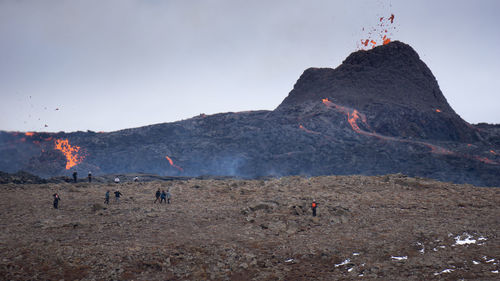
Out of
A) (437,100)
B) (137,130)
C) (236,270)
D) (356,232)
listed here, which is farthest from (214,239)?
(437,100)

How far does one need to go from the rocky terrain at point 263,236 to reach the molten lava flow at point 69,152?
6331 cm

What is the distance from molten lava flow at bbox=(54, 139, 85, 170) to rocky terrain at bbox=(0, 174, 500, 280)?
63.3 metres

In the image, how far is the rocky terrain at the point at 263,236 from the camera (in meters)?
14.0

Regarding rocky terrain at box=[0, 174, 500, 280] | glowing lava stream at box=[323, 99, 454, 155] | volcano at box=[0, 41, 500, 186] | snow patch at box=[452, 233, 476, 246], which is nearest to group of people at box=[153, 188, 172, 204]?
rocky terrain at box=[0, 174, 500, 280]

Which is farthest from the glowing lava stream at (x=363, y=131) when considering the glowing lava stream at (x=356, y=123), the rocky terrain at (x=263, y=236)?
the rocky terrain at (x=263, y=236)

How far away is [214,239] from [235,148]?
70.4m

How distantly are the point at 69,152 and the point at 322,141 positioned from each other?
216 ft

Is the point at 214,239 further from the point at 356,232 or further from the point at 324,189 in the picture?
the point at 324,189

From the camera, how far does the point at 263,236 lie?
18391mm

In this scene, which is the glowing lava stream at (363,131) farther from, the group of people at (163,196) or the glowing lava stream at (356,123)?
the group of people at (163,196)

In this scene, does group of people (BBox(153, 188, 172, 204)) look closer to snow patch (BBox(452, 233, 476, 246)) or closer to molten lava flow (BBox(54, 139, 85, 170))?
snow patch (BBox(452, 233, 476, 246))

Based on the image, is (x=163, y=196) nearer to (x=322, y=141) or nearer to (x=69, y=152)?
(x=322, y=141)

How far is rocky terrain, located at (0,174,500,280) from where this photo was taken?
14.0 metres

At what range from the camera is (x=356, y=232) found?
1848cm
